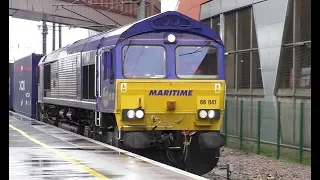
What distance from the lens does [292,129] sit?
1527 cm

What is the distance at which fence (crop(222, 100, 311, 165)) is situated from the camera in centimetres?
1416

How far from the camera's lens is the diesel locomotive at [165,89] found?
11430 mm

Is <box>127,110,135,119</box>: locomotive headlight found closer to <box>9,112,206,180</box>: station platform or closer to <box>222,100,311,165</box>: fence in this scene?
<box>9,112,206,180</box>: station platform

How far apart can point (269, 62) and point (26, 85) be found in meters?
13.7

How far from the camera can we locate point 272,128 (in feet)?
52.0

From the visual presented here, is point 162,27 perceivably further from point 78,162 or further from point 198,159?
point 78,162

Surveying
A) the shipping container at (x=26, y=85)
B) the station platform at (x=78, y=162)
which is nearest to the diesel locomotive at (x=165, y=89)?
the station platform at (x=78, y=162)

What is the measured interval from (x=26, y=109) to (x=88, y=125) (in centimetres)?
1276

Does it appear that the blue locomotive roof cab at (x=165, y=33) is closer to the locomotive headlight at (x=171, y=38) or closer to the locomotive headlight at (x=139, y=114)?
the locomotive headlight at (x=171, y=38)

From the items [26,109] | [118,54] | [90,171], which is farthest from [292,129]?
[26,109]

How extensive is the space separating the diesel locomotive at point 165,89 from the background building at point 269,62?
3.50 meters

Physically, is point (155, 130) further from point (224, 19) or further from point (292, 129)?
point (224, 19)

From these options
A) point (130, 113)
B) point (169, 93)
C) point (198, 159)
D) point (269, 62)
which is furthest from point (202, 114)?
point (269, 62)

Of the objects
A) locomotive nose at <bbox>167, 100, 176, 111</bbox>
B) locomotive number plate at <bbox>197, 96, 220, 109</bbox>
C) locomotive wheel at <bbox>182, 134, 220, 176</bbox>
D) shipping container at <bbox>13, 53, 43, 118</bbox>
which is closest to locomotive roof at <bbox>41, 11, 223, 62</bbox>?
locomotive number plate at <bbox>197, 96, 220, 109</bbox>
